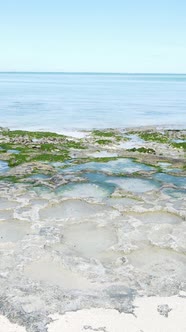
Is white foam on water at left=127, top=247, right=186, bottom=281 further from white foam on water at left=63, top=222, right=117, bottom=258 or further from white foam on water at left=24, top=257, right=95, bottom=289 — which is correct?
white foam on water at left=24, top=257, right=95, bottom=289

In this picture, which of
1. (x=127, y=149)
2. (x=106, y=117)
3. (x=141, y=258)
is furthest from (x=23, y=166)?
(x=106, y=117)

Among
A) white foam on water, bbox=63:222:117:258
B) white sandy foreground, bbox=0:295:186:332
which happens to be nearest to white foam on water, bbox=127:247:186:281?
white foam on water, bbox=63:222:117:258

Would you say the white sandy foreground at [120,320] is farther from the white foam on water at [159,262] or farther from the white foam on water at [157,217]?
the white foam on water at [157,217]

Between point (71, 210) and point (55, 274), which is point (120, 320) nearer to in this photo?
point (55, 274)

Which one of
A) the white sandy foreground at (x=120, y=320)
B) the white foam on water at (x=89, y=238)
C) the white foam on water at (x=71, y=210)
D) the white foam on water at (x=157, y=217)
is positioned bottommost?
the white sandy foreground at (x=120, y=320)

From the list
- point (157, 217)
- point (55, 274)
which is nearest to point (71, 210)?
point (157, 217)

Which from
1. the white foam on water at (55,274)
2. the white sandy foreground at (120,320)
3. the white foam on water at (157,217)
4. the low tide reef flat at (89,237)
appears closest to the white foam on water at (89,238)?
the low tide reef flat at (89,237)

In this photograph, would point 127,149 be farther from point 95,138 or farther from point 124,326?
point 124,326
